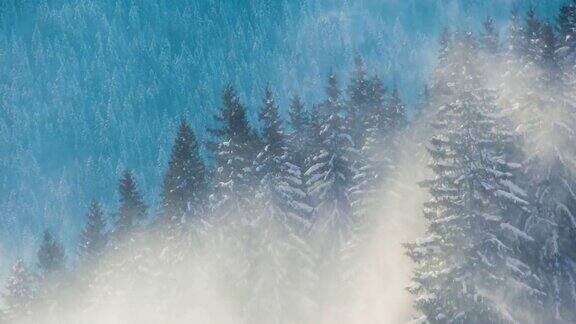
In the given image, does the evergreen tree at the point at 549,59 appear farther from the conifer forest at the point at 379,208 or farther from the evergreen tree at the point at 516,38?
the evergreen tree at the point at 516,38

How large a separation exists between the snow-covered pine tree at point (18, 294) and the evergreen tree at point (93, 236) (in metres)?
11.3

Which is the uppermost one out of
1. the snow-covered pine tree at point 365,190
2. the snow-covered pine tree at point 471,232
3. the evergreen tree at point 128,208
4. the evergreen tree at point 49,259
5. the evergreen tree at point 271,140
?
the evergreen tree at point 49,259

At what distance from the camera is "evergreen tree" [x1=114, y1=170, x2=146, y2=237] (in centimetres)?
5359

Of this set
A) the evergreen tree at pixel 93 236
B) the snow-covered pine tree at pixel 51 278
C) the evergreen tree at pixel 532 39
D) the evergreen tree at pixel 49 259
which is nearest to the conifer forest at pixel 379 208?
the evergreen tree at pixel 532 39

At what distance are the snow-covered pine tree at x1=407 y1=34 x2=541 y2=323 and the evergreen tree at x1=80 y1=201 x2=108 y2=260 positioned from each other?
39.4 m

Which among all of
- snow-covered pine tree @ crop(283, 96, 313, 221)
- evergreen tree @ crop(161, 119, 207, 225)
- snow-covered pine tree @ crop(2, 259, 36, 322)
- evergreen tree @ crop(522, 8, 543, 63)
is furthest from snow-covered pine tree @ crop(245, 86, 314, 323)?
snow-covered pine tree @ crop(2, 259, 36, 322)

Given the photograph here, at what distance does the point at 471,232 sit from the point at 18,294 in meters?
56.1

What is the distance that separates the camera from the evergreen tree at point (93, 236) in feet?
200

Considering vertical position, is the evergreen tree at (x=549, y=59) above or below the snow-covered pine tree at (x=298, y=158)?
below

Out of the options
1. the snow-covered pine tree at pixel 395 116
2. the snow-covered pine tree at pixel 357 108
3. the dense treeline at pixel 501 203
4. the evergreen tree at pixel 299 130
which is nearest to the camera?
the dense treeline at pixel 501 203

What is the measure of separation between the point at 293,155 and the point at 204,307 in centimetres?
1160

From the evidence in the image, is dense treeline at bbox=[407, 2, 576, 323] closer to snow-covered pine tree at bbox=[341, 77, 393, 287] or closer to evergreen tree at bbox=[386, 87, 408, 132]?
snow-covered pine tree at bbox=[341, 77, 393, 287]

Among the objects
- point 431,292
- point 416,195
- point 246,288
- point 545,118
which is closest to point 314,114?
point 416,195

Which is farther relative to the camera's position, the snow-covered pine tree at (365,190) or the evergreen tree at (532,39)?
the snow-covered pine tree at (365,190)
